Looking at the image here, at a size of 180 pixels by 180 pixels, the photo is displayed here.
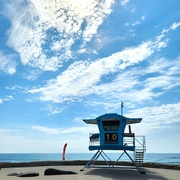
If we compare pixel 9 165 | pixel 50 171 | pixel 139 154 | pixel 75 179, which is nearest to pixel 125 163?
pixel 139 154

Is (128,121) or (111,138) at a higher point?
(128,121)

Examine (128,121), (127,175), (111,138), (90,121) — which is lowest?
(127,175)

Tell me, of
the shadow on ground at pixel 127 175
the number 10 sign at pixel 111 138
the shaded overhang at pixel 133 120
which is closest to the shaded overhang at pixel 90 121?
the number 10 sign at pixel 111 138

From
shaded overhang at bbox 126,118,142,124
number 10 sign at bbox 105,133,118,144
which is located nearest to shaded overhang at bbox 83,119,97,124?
number 10 sign at bbox 105,133,118,144

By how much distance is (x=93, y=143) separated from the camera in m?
23.5

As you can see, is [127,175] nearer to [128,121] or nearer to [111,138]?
[111,138]

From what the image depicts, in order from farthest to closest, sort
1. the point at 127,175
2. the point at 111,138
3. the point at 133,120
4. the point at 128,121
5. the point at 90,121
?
the point at 90,121 < the point at 128,121 < the point at 133,120 < the point at 111,138 < the point at 127,175

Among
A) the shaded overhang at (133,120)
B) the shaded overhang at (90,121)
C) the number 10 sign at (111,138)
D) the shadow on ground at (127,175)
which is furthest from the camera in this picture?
the shaded overhang at (90,121)

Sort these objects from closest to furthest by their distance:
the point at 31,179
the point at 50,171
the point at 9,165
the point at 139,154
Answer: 1. the point at 31,179
2. the point at 50,171
3. the point at 139,154
4. the point at 9,165

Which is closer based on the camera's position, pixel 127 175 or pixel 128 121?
pixel 127 175

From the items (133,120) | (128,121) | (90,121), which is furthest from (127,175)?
(90,121)

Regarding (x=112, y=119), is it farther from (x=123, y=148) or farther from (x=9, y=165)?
(x=9, y=165)

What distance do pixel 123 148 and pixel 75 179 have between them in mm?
7488

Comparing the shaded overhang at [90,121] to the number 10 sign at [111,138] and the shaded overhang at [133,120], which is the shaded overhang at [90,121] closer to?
the number 10 sign at [111,138]
